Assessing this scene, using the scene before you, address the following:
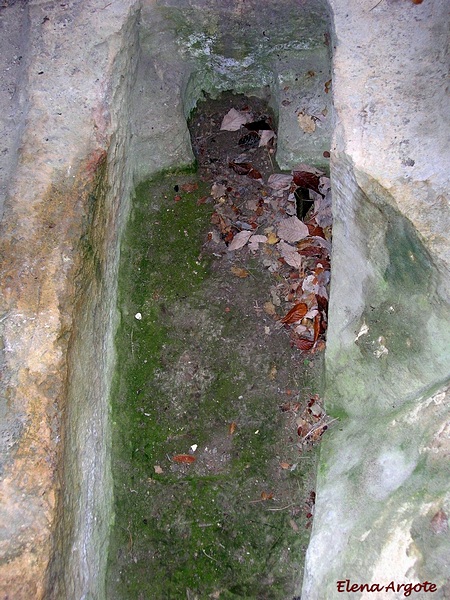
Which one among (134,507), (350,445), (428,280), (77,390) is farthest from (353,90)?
(134,507)

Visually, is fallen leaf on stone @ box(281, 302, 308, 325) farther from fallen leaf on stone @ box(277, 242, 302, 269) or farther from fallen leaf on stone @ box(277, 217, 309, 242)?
fallen leaf on stone @ box(277, 217, 309, 242)

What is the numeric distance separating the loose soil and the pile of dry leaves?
0.09ft

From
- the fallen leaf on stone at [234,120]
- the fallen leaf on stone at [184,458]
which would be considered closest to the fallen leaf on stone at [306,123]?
the fallen leaf on stone at [234,120]

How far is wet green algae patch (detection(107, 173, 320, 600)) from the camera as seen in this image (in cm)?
207

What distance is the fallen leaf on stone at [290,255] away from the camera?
2375mm

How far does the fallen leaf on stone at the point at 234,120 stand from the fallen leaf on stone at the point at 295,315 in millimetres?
865

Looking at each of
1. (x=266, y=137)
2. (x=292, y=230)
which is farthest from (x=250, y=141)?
(x=292, y=230)

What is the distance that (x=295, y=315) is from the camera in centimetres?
230

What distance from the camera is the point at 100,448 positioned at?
2078 millimetres

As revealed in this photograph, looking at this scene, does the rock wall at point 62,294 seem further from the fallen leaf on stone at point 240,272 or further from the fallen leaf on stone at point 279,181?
the fallen leaf on stone at point 279,181

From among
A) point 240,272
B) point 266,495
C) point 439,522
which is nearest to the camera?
point 439,522

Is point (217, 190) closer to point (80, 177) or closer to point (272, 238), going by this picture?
point (272, 238)

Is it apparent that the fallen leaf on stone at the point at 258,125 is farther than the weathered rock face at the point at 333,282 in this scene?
Yes

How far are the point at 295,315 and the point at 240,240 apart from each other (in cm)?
39
